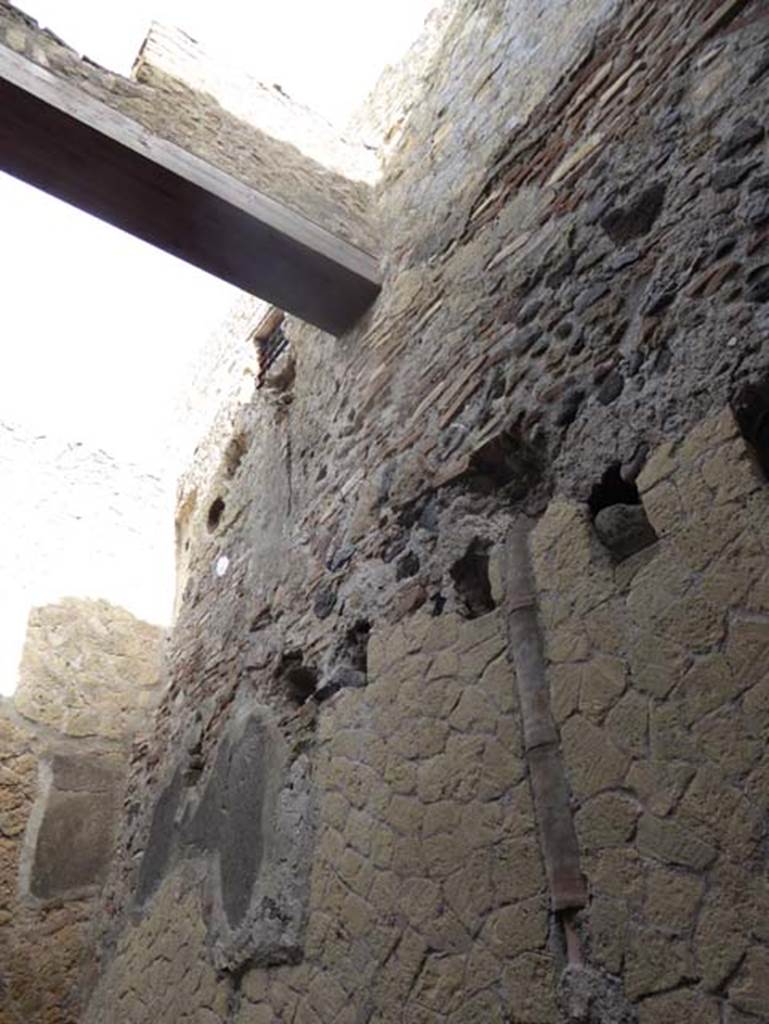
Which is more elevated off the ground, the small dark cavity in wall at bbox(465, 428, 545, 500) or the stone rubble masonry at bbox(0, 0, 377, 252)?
the stone rubble masonry at bbox(0, 0, 377, 252)

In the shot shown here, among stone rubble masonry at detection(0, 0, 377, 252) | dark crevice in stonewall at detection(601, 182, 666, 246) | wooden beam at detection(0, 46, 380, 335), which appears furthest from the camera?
stone rubble masonry at detection(0, 0, 377, 252)

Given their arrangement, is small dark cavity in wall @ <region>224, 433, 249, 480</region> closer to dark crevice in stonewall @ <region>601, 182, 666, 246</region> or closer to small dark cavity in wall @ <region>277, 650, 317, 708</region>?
small dark cavity in wall @ <region>277, 650, 317, 708</region>

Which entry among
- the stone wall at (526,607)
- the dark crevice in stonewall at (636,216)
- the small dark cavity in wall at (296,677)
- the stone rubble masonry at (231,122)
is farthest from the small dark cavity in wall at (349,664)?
the stone rubble masonry at (231,122)

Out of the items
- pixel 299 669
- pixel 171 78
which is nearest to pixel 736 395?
pixel 299 669

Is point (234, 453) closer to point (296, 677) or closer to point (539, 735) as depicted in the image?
point (296, 677)

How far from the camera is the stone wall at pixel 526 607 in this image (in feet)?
5.09

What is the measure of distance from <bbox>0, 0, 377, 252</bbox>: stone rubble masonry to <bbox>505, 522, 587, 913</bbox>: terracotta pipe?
2024mm

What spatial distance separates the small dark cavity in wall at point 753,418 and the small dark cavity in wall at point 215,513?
132 inches

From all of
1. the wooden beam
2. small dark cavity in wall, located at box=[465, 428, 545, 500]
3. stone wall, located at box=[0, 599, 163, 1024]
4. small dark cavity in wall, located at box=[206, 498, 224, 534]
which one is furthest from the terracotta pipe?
stone wall, located at box=[0, 599, 163, 1024]

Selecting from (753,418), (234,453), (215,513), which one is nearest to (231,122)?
(234,453)

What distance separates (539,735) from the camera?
5.99 feet

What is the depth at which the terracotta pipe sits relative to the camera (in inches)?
65.6

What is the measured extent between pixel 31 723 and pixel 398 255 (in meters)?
2.98

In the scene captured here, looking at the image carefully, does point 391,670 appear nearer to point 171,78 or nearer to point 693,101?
point 693,101
